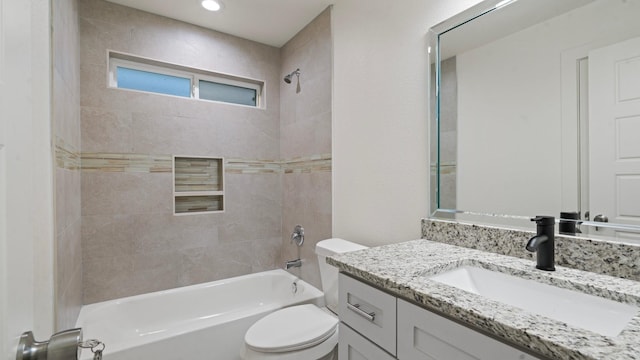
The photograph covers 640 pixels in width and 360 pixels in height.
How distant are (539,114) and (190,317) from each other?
2525 mm

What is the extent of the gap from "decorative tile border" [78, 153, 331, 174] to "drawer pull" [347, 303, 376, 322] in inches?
50.0

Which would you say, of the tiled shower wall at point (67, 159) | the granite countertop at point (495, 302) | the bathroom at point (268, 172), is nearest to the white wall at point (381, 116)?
the bathroom at point (268, 172)

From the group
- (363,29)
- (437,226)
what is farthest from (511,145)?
(363,29)

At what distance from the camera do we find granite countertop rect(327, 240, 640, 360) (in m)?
0.54

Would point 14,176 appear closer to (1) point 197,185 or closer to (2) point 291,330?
(2) point 291,330

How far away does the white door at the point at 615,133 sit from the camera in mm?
873

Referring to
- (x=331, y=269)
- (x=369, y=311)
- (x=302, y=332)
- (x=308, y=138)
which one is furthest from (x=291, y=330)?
(x=308, y=138)

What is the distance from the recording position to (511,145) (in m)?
1.15

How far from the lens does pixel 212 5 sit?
2.12 m

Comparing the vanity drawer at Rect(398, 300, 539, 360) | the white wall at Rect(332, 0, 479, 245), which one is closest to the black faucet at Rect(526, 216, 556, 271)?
the vanity drawer at Rect(398, 300, 539, 360)

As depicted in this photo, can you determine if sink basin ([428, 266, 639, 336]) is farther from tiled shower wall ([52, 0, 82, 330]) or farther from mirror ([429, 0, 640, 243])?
tiled shower wall ([52, 0, 82, 330])

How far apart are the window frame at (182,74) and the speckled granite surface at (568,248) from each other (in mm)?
2124

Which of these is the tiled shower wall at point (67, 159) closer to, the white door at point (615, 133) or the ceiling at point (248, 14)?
the ceiling at point (248, 14)

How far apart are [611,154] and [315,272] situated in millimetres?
1879
